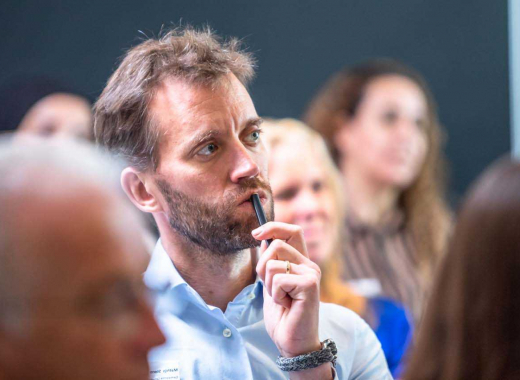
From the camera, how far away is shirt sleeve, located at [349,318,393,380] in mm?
1446

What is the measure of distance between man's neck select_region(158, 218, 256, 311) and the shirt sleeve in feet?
0.91

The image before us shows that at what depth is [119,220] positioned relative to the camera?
775mm

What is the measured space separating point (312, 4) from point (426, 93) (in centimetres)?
73

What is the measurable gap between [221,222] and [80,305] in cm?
62

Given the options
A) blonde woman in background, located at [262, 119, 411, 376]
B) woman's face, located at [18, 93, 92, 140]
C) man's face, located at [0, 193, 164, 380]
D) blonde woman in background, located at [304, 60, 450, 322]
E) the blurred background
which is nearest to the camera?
man's face, located at [0, 193, 164, 380]

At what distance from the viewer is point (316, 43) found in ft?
11.0

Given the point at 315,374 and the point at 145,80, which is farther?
the point at 145,80

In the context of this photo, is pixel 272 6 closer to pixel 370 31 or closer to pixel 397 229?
pixel 370 31

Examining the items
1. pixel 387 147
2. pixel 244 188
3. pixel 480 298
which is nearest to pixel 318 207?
pixel 387 147

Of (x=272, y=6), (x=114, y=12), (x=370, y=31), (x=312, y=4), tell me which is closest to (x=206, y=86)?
(x=114, y=12)

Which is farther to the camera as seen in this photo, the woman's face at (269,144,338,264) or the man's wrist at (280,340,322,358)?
the woman's face at (269,144,338,264)

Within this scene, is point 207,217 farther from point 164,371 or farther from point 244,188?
point 164,371

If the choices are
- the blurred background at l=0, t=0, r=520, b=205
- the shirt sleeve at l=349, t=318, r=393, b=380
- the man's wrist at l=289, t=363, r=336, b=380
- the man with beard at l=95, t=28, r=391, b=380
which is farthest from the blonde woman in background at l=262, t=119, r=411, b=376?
the man's wrist at l=289, t=363, r=336, b=380

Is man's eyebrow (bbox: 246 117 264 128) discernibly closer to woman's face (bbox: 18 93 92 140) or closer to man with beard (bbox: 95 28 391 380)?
man with beard (bbox: 95 28 391 380)
